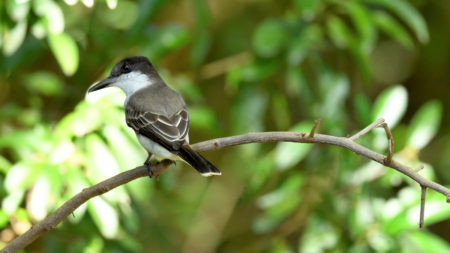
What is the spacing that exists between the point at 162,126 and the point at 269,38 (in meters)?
1.17

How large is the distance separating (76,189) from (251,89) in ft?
4.84

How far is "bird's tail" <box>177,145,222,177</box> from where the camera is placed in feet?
8.41

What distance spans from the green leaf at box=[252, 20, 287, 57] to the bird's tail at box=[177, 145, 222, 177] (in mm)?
1351

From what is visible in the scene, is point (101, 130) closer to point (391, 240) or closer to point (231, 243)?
point (391, 240)

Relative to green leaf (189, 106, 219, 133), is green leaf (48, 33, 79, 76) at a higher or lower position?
higher

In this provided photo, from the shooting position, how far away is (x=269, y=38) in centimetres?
396

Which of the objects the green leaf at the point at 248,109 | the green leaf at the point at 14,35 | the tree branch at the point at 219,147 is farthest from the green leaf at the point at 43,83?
the tree branch at the point at 219,147

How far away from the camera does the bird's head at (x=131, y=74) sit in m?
3.62

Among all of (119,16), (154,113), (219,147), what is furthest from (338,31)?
(219,147)

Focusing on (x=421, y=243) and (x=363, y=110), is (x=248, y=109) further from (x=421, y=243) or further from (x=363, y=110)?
(x=421, y=243)

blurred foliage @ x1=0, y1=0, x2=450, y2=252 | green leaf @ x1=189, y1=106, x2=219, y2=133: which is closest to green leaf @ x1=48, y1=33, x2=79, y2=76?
blurred foliage @ x1=0, y1=0, x2=450, y2=252

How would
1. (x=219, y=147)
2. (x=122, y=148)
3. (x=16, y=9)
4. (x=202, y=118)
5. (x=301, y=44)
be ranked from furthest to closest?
(x=202, y=118) → (x=301, y=44) → (x=122, y=148) → (x=16, y=9) → (x=219, y=147)

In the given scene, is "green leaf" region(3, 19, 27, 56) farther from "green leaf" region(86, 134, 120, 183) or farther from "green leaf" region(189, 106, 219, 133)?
"green leaf" region(189, 106, 219, 133)

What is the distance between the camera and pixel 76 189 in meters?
3.25
